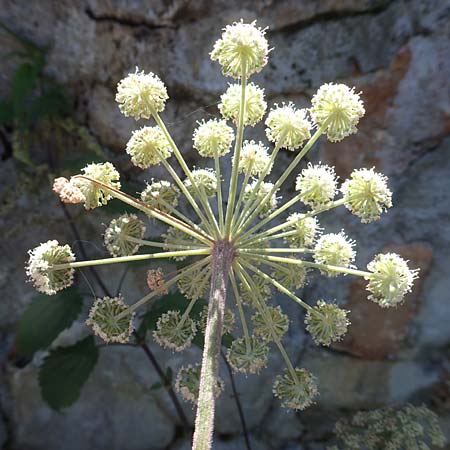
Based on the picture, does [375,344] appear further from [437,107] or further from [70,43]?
[70,43]

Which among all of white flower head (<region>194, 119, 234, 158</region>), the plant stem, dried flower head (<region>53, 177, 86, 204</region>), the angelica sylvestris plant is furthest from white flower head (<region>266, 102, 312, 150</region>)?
dried flower head (<region>53, 177, 86, 204</region>)

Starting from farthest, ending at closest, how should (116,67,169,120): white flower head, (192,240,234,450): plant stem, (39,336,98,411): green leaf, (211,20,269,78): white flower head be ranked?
(39,336,98,411): green leaf → (116,67,169,120): white flower head → (211,20,269,78): white flower head → (192,240,234,450): plant stem

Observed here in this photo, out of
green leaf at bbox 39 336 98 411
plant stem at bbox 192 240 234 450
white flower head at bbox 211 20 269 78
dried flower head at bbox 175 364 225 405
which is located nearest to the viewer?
plant stem at bbox 192 240 234 450

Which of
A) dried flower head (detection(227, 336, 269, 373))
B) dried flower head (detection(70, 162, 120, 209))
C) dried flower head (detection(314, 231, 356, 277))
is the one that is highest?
dried flower head (detection(70, 162, 120, 209))

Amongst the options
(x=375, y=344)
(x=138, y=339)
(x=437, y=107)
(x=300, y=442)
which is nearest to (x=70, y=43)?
(x=138, y=339)

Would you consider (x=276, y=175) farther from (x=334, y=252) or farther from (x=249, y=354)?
(x=249, y=354)

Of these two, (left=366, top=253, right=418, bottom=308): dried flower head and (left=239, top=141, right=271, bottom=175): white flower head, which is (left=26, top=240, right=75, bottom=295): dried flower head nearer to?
(left=239, top=141, right=271, bottom=175): white flower head

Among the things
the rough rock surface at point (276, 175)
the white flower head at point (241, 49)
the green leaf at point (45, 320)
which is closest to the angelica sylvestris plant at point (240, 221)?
the white flower head at point (241, 49)

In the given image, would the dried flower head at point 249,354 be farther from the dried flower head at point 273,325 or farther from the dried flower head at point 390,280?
the dried flower head at point 390,280
